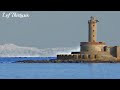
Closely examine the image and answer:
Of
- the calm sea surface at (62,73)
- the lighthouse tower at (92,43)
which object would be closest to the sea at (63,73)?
the calm sea surface at (62,73)

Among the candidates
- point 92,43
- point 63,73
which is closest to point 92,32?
point 92,43

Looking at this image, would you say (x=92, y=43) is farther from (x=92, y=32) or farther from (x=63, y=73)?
(x=63, y=73)

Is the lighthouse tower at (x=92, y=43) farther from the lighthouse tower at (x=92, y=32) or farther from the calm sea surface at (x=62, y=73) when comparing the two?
the calm sea surface at (x=62, y=73)

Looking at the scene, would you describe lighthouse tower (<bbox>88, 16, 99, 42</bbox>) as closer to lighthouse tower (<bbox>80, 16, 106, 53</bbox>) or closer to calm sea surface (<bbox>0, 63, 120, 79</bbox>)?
lighthouse tower (<bbox>80, 16, 106, 53</bbox>)

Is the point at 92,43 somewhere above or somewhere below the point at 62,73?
above

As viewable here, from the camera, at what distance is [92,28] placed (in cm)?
5931

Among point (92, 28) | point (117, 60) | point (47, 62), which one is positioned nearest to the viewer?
point (92, 28)

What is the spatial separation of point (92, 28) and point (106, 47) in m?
3.26

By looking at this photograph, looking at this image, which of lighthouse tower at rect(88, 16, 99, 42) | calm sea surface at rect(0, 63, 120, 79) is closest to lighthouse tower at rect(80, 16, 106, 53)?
lighthouse tower at rect(88, 16, 99, 42)
